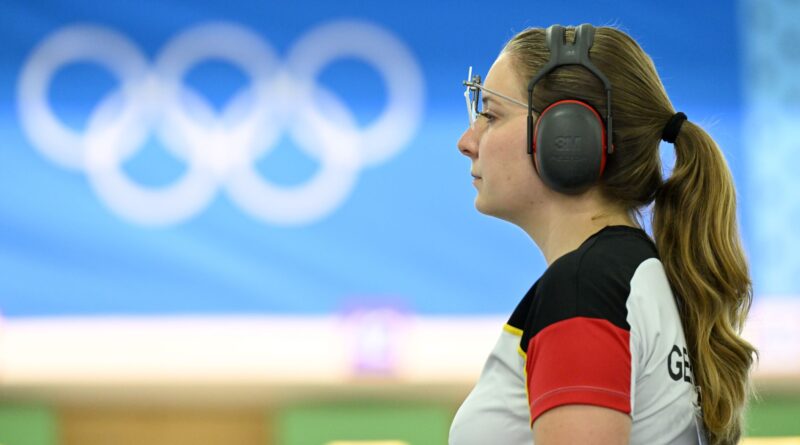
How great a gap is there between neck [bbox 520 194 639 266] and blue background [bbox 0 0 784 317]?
7.30ft

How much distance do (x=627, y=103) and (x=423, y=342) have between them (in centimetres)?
229

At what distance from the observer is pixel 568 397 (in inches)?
38.9

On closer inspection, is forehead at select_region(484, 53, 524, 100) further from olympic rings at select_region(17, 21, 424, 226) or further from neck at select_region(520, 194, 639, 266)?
olympic rings at select_region(17, 21, 424, 226)

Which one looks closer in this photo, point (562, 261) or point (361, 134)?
point (562, 261)

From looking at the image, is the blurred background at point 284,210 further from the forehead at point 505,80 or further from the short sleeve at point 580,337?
the short sleeve at point 580,337

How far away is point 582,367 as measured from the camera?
99 centimetres

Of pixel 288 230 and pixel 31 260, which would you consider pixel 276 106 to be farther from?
pixel 31 260

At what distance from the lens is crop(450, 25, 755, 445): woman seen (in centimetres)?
101

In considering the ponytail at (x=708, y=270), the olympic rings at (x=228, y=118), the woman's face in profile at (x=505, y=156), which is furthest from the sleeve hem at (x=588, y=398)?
the olympic rings at (x=228, y=118)

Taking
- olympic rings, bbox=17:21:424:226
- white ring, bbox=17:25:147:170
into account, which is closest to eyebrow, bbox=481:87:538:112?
olympic rings, bbox=17:21:424:226

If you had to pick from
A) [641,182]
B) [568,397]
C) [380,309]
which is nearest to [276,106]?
[380,309]

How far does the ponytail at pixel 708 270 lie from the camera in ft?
3.80

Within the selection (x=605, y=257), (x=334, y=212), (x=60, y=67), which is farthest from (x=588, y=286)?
(x=60, y=67)

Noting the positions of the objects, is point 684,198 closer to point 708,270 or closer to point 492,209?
point 708,270
